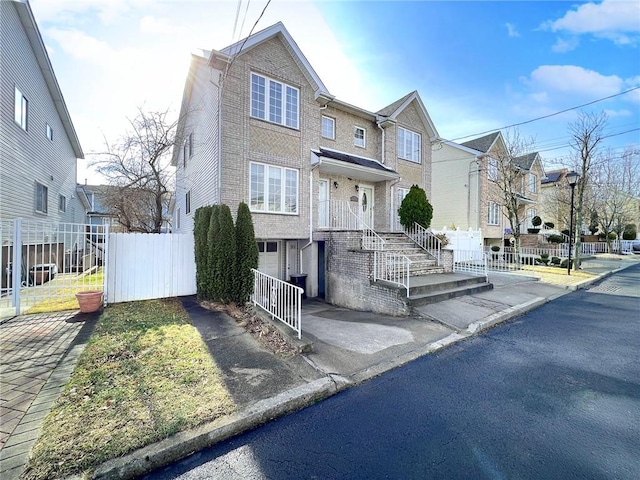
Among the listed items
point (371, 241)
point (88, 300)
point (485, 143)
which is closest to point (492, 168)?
point (485, 143)

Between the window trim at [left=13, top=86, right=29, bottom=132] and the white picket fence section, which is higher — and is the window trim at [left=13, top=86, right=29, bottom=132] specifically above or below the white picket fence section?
above

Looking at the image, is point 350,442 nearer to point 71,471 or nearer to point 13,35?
point 71,471

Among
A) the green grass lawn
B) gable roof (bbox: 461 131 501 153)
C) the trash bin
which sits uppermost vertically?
gable roof (bbox: 461 131 501 153)

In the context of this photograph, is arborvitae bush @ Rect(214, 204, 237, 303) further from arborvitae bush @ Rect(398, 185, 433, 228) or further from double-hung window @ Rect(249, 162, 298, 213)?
arborvitae bush @ Rect(398, 185, 433, 228)

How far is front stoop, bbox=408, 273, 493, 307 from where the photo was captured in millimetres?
7730

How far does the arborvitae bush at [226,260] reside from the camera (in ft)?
26.1

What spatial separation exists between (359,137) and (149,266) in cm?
1028

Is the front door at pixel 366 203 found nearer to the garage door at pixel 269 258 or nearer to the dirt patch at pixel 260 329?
the garage door at pixel 269 258

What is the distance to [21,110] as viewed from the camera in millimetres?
11227

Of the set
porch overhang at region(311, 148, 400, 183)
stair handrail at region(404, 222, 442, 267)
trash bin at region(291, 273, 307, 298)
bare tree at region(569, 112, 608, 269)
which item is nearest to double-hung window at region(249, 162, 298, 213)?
porch overhang at region(311, 148, 400, 183)

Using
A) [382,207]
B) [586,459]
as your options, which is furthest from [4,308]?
[382,207]

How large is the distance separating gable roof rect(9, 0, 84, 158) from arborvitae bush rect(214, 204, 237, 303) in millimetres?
11761

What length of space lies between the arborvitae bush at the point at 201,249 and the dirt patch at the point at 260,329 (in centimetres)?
92

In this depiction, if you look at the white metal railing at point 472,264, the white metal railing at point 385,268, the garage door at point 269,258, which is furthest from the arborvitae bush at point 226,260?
the white metal railing at point 472,264
